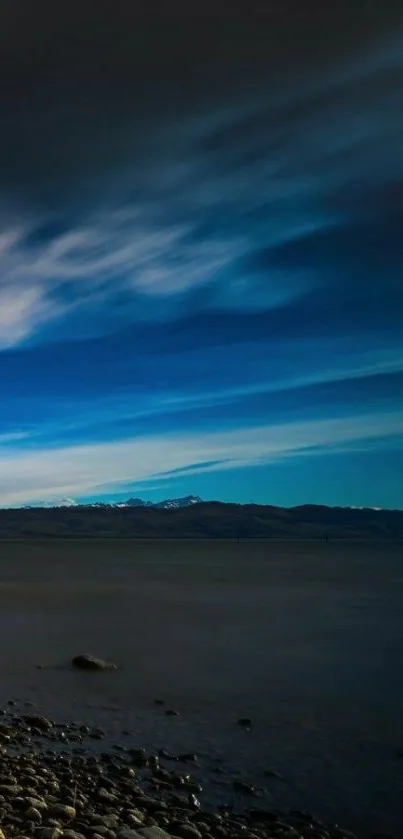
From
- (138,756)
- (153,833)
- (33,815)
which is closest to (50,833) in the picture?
(33,815)

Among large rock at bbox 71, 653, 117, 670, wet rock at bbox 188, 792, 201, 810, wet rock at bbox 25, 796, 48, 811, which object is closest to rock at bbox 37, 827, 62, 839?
wet rock at bbox 25, 796, 48, 811

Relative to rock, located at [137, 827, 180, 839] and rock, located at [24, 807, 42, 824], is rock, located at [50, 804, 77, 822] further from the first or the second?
rock, located at [137, 827, 180, 839]

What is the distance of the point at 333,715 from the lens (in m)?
19.5

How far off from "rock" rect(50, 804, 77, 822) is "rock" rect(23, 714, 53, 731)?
23.8 ft

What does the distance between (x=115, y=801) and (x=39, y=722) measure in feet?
22.1

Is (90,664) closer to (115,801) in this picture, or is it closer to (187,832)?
(115,801)

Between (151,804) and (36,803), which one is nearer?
(36,803)

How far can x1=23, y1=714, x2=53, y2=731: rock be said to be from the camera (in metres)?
17.2

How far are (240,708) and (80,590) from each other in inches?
1988

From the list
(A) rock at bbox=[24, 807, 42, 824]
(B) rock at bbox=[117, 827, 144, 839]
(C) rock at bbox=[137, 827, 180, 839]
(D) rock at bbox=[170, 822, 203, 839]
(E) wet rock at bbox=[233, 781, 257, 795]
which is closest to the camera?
(B) rock at bbox=[117, 827, 144, 839]

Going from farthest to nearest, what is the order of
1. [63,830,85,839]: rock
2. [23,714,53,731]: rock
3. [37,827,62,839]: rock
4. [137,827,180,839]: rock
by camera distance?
[23,714,53,731]: rock < [137,827,180,839]: rock < [63,830,85,839]: rock < [37,827,62,839]: rock

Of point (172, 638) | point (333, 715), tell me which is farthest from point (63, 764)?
point (172, 638)

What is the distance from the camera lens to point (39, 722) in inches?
683

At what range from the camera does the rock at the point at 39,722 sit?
1715 cm
